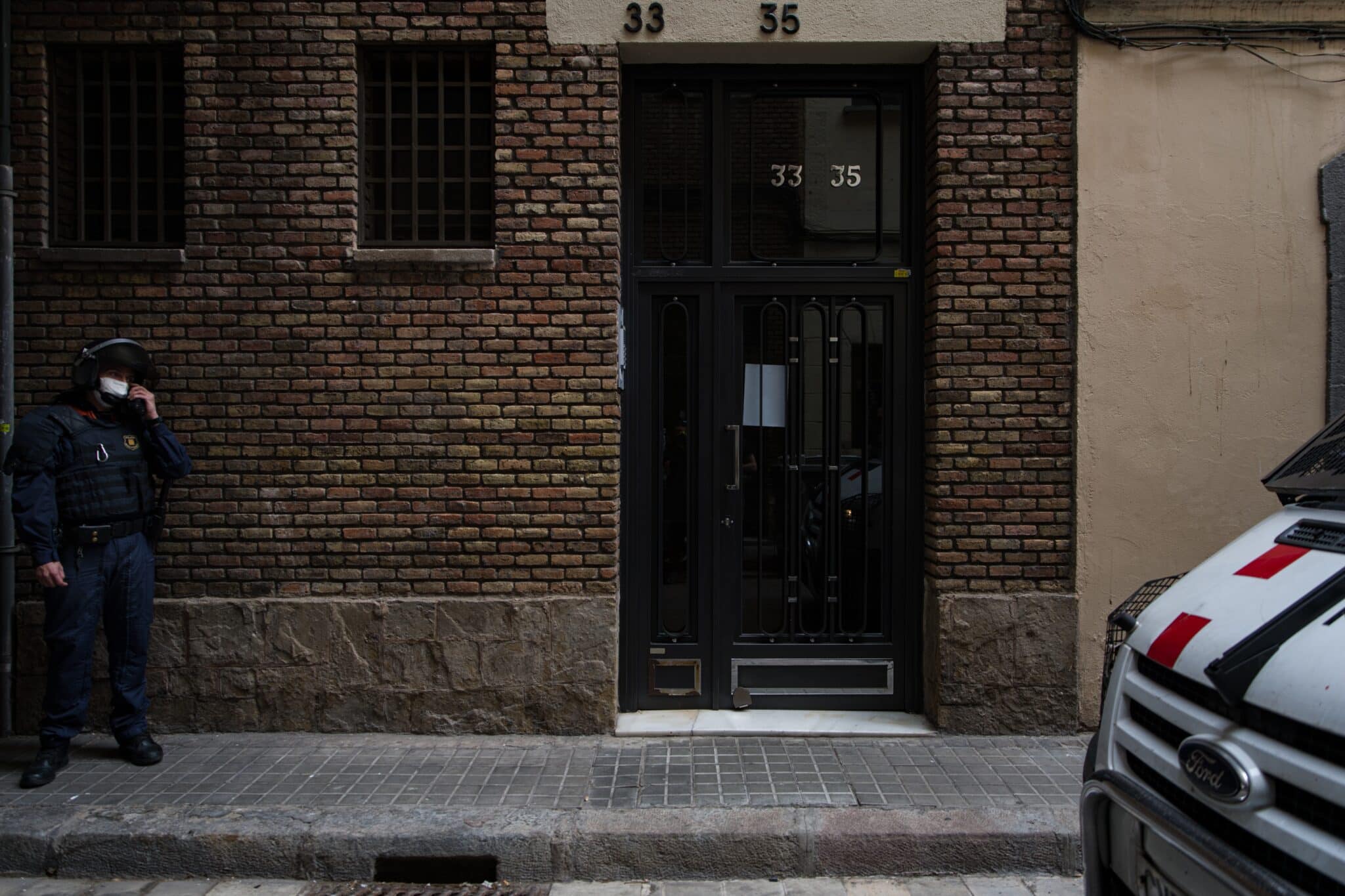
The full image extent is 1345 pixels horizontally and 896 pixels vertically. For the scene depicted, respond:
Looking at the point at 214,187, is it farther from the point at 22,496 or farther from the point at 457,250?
the point at 22,496

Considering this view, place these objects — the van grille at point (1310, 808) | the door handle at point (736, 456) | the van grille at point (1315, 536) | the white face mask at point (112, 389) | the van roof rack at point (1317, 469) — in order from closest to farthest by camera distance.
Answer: the van grille at point (1310, 808), the van grille at point (1315, 536), the van roof rack at point (1317, 469), the white face mask at point (112, 389), the door handle at point (736, 456)

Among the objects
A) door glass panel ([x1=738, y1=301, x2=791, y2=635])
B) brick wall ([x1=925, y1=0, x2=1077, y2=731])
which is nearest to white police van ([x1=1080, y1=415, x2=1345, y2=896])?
brick wall ([x1=925, y1=0, x2=1077, y2=731])

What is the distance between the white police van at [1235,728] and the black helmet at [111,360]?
502cm

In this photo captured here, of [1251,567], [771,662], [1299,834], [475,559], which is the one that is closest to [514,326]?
[475,559]

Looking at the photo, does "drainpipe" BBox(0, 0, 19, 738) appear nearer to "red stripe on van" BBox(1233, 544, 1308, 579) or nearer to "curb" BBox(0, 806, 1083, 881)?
"curb" BBox(0, 806, 1083, 881)

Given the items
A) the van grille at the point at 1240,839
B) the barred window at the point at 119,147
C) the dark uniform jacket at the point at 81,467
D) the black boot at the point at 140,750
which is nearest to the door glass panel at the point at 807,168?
the barred window at the point at 119,147

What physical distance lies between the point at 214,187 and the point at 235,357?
3.37 feet

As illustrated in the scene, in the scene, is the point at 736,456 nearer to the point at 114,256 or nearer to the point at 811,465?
the point at 811,465

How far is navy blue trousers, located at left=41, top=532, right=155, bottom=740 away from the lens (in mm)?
5098

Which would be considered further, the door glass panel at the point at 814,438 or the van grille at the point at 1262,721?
the door glass panel at the point at 814,438

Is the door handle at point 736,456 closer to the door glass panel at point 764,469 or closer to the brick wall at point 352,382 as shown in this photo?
the door glass panel at point 764,469

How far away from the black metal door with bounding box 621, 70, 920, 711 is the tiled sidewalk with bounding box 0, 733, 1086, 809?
680mm

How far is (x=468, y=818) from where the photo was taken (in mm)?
4633

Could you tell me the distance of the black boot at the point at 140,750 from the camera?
17.5ft
